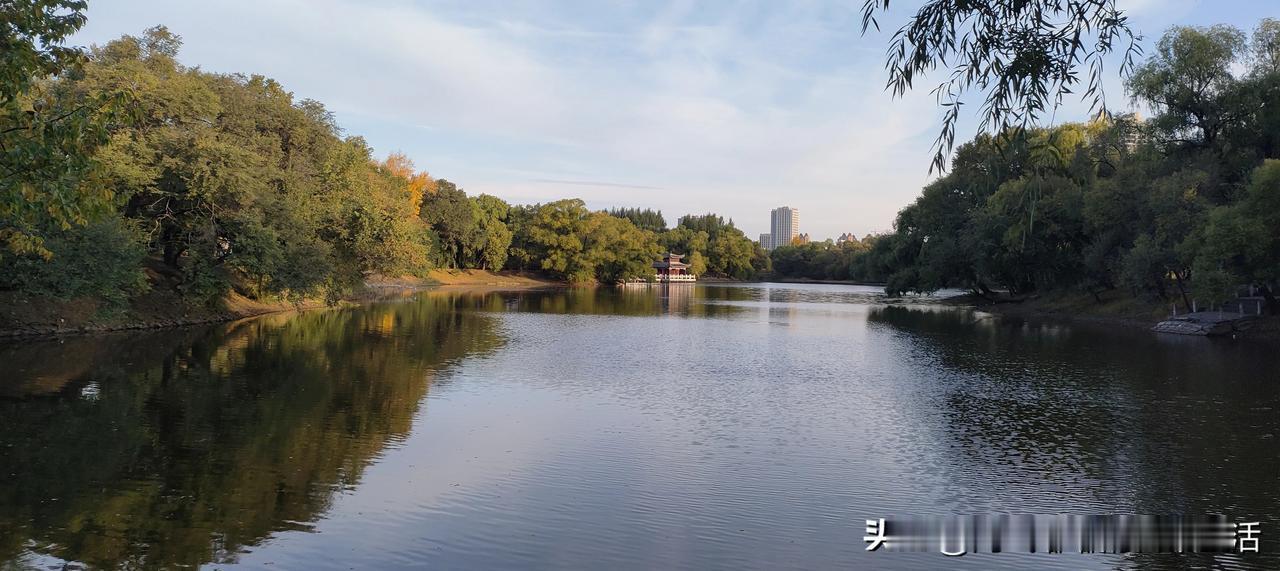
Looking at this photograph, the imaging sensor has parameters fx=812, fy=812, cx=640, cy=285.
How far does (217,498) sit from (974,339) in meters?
30.6

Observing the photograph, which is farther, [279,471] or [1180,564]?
[279,471]

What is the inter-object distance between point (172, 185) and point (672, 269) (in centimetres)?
10560

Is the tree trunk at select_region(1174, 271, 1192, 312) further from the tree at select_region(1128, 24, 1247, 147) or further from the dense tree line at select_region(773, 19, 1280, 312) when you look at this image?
the tree at select_region(1128, 24, 1247, 147)

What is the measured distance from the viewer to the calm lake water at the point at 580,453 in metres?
8.09

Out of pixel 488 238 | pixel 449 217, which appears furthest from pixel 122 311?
pixel 488 238

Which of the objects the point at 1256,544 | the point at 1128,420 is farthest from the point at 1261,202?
the point at 1256,544

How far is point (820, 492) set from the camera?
10227mm

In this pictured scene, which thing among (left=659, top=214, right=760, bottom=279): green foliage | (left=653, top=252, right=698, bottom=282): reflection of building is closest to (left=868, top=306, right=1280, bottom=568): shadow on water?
(left=653, top=252, right=698, bottom=282): reflection of building

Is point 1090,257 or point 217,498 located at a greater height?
point 1090,257

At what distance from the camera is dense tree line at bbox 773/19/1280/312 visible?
1213 inches

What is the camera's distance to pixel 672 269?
Answer: 5290 inches

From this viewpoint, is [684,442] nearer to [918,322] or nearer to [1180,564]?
[1180,564]

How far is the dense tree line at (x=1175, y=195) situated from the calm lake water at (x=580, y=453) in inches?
355

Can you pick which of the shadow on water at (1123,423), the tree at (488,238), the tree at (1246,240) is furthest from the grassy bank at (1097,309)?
the tree at (488,238)
